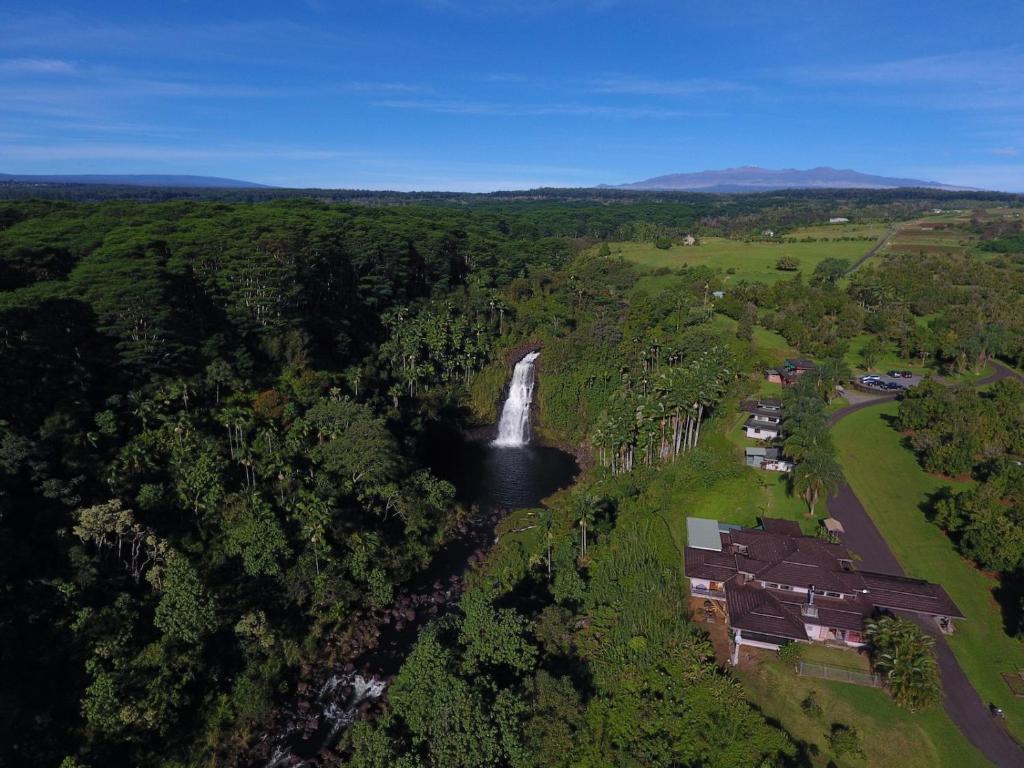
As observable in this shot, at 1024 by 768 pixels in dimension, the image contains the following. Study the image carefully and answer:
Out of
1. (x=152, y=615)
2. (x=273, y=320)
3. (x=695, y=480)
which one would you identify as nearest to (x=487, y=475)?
(x=695, y=480)

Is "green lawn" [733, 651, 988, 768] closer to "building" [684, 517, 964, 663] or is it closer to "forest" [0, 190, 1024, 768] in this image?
"forest" [0, 190, 1024, 768]

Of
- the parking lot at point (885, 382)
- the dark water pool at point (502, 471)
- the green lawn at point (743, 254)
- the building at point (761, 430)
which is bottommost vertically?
the dark water pool at point (502, 471)

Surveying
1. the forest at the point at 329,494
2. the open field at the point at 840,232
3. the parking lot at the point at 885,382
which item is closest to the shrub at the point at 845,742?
the forest at the point at 329,494

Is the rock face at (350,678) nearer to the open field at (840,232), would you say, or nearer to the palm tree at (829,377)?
the palm tree at (829,377)

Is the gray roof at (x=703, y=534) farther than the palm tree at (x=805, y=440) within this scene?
No

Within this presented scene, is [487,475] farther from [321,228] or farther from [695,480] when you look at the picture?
[321,228]

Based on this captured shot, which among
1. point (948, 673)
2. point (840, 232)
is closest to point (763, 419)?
point (948, 673)

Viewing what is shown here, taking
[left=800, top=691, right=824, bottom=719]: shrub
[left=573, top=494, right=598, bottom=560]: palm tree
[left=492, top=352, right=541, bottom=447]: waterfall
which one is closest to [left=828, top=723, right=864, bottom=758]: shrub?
[left=800, top=691, right=824, bottom=719]: shrub
